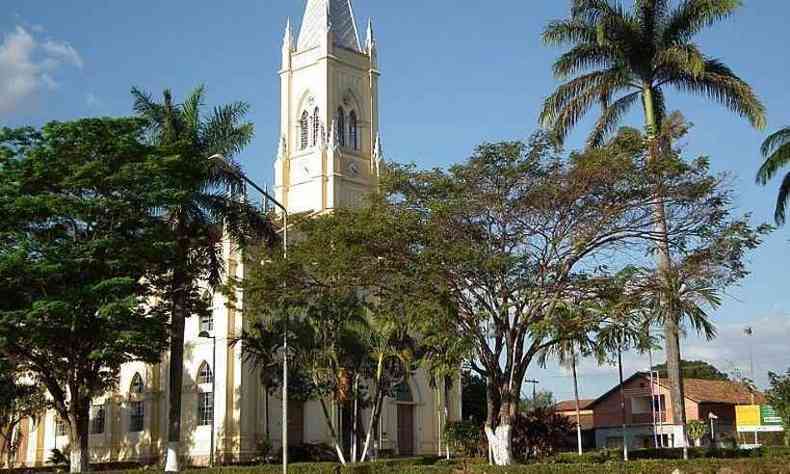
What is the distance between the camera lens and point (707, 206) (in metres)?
28.3

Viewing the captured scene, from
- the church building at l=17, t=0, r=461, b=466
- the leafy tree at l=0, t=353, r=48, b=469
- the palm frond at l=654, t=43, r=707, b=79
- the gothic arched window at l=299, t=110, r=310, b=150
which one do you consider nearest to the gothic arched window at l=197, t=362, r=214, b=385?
the church building at l=17, t=0, r=461, b=466

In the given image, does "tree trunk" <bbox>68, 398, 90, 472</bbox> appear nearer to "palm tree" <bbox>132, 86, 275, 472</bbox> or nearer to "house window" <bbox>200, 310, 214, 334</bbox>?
"palm tree" <bbox>132, 86, 275, 472</bbox>

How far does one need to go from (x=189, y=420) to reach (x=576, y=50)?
27.0 metres

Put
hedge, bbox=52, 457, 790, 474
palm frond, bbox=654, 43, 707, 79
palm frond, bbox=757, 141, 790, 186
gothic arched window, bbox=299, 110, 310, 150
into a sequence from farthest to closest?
gothic arched window, bbox=299, 110, 310, 150
palm frond, bbox=757, 141, 790, 186
palm frond, bbox=654, 43, 707, 79
hedge, bbox=52, 457, 790, 474

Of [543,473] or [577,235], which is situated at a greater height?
[577,235]

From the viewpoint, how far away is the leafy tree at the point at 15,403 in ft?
149

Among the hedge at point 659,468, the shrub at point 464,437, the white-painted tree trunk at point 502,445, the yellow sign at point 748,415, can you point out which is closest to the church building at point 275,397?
the shrub at point 464,437

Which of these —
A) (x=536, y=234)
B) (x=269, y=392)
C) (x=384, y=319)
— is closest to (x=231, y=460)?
(x=269, y=392)

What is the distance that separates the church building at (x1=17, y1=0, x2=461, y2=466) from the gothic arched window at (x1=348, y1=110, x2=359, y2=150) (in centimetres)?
7

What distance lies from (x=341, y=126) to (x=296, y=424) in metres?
18.2

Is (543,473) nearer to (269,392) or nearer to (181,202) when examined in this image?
(181,202)

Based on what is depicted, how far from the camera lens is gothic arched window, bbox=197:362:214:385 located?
1916 inches

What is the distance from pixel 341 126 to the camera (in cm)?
5812

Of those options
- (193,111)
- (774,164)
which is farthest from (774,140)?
(193,111)
